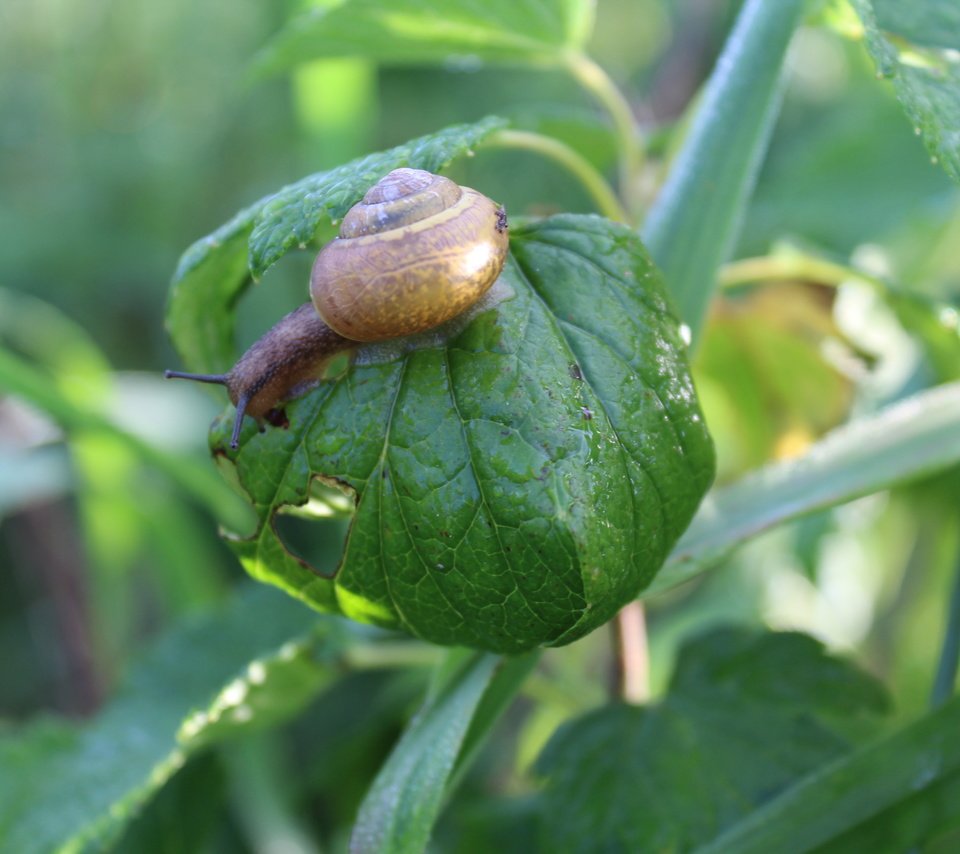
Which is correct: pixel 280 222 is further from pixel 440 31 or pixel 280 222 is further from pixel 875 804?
pixel 875 804

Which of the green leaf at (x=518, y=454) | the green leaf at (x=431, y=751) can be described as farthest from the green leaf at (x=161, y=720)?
the green leaf at (x=518, y=454)

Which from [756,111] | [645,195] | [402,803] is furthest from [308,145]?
[402,803]

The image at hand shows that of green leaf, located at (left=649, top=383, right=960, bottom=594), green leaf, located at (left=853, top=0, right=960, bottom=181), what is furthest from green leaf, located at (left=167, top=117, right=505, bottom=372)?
A: green leaf, located at (left=649, top=383, right=960, bottom=594)

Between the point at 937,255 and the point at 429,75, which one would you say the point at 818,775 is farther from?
the point at 429,75

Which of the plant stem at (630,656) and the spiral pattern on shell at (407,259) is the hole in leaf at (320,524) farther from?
the plant stem at (630,656)

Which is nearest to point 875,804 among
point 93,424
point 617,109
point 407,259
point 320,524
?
point 407,259

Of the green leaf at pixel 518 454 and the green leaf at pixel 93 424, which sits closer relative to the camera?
the green leaf at pixel 518 454
